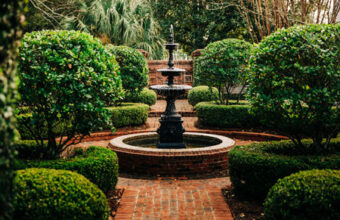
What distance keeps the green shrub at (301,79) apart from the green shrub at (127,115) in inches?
231

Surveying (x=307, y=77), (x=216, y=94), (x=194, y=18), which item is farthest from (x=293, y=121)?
(x=194, y=18)

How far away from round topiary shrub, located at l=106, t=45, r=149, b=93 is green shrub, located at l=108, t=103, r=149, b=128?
1293mm

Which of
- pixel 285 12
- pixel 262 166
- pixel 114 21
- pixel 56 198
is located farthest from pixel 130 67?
pixel 56 198

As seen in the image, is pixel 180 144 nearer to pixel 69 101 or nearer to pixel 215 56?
pixel 69 101

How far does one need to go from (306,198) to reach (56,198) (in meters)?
2.61

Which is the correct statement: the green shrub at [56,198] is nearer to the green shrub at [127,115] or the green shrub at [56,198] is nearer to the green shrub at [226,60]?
the green shrub at [127,115]

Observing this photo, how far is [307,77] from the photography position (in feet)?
16.6

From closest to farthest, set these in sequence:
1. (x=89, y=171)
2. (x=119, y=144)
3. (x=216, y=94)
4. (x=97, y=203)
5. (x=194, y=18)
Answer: (x=97, y=203) < (x=89, y=171) < (x=119, y=144) < (x=216, y=94) < (x=194, y=18)

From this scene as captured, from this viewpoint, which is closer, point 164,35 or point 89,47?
point 89,47

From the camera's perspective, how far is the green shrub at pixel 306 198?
3154 millimetres

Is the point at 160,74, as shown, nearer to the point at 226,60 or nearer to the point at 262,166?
the point at 226,60

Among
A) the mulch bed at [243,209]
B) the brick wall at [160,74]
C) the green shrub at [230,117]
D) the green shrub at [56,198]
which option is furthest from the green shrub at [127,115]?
the brick wall at [160,74]

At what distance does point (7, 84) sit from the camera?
2010mm

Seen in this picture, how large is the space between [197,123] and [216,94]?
8.59 feet
